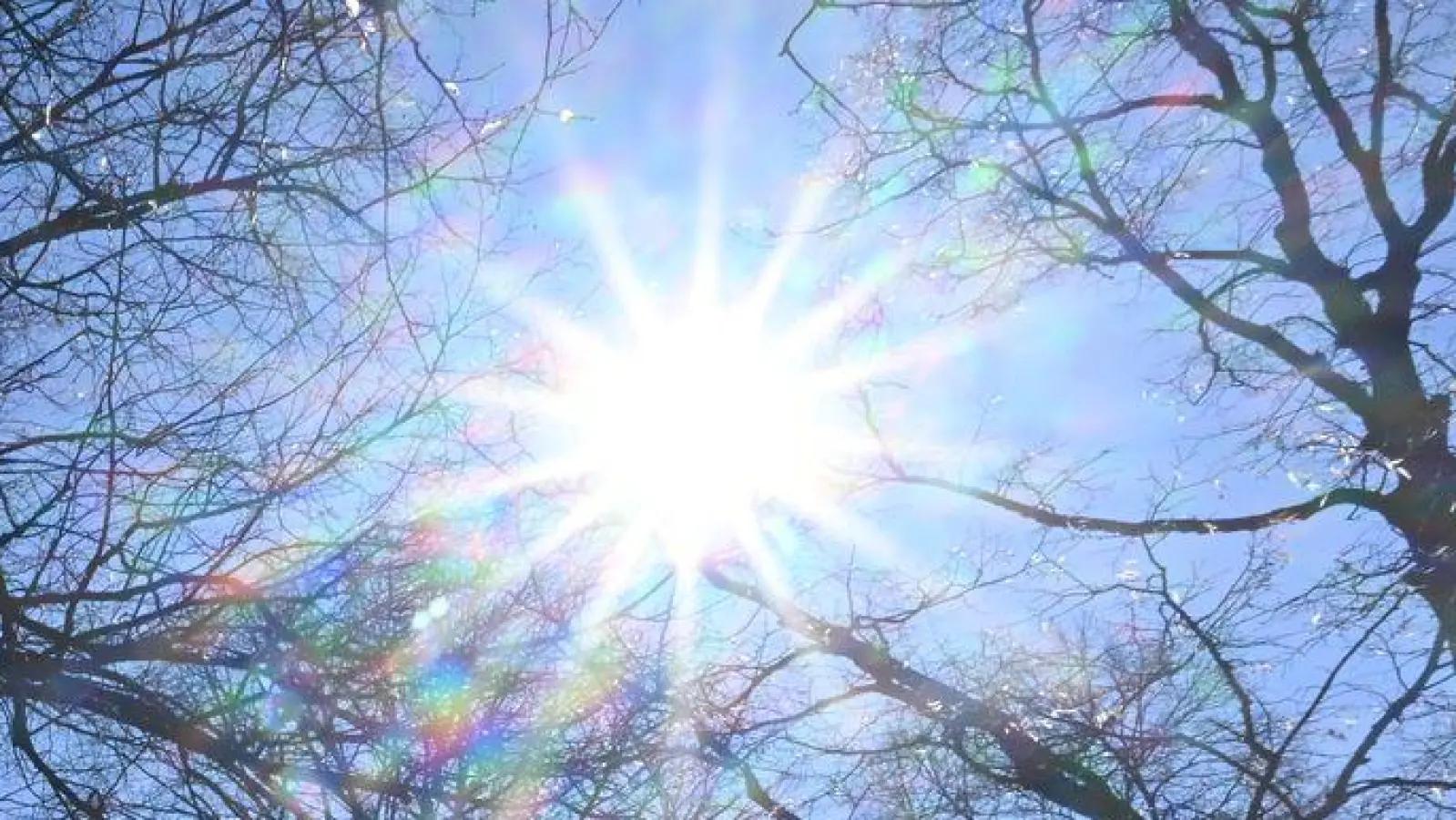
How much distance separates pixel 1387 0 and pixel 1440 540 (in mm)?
3035

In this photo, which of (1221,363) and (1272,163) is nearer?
(1272,163)

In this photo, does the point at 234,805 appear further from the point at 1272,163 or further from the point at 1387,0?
the point at 1387,0

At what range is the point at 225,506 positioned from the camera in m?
3.24

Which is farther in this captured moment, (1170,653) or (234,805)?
(1170,653)

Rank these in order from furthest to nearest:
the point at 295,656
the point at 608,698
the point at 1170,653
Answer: the point at 1170,653 → the point at 608,698 → the point at 295,656

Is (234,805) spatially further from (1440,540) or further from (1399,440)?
(1399,440)

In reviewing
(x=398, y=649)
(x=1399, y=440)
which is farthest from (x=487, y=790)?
(x=1399, y=440)

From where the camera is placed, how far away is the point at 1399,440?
5.15m

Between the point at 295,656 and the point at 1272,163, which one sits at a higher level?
the point at 1272,163

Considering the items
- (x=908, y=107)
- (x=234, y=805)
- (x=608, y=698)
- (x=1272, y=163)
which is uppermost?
(x=908, y=107)

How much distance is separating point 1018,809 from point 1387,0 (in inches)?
180

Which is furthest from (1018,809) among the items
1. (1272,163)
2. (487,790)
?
(1272,163)

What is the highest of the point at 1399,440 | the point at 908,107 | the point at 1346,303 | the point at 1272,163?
the point at 908,107

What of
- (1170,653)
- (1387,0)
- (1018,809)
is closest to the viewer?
(1170,653)
